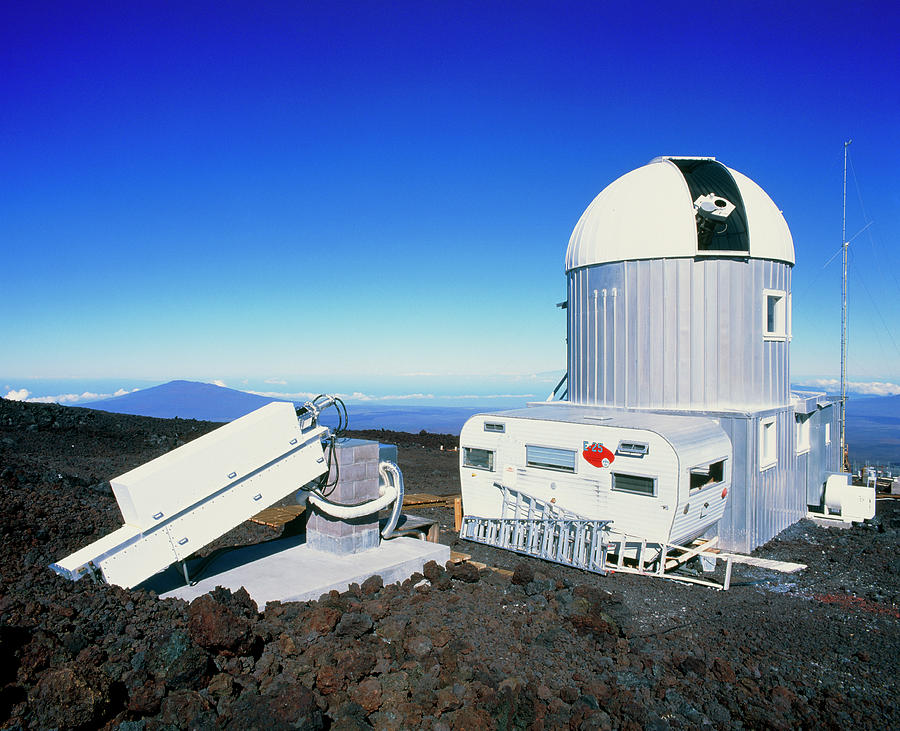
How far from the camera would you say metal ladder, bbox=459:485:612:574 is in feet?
34.2

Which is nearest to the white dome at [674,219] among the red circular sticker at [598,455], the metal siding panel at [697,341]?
the metal siding panel at [697,341]

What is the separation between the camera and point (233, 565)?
8.66 m

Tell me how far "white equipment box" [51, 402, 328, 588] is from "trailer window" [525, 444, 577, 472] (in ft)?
14.7

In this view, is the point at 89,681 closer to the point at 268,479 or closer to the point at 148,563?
the point at 148,563

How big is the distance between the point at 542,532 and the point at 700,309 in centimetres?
588

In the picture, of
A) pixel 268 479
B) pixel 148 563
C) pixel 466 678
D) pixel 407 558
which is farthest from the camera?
pixel 407 558

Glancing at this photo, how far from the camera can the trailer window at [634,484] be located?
33.8 feet

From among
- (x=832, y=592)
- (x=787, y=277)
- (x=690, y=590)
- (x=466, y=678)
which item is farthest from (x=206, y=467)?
(x=787, y=277)

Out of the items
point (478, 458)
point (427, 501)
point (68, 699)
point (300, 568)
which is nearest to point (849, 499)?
point (478, 458)

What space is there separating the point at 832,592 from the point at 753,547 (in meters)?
2.41

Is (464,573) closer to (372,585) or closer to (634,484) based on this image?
(372,585)

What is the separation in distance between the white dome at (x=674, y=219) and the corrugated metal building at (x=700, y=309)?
2 centimetres

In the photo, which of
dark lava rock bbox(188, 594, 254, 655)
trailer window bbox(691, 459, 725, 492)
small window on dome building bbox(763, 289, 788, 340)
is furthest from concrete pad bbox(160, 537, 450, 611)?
small window on dome building bbox(763, 289, 788, 340)

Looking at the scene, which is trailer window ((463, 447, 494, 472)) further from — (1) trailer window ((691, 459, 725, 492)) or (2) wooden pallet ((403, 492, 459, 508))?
(1) trailer window ((691, 459, 725, 492))
